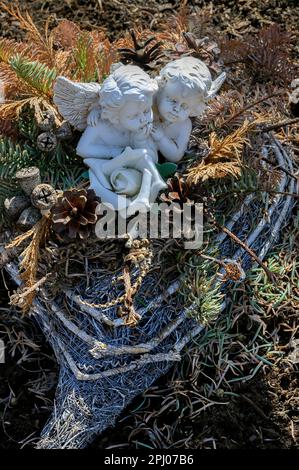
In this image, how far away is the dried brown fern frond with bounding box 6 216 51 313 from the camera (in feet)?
6.13

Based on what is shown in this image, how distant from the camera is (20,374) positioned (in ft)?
6.79

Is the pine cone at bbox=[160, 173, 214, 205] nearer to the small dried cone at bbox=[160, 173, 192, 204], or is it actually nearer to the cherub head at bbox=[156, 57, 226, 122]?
the small dried cone at bbox=[160, 173, 192, 204]

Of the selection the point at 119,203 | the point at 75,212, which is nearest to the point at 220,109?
the point at 119,203

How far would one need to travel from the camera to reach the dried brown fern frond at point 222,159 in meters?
1.93

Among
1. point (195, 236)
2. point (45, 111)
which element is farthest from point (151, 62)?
point (195, 236)

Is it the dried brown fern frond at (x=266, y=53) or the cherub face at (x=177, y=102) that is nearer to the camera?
the cherub face at (x=177, y=102)

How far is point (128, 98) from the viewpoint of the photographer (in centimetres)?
183

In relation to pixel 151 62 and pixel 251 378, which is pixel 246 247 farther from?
pixel 151 62

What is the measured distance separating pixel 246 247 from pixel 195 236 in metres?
0.13

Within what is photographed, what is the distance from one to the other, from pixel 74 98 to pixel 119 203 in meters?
0.27

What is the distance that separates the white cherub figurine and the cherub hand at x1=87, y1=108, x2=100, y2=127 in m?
0.14

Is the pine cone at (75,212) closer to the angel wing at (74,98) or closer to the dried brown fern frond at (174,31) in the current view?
the angel wing at (74,98)

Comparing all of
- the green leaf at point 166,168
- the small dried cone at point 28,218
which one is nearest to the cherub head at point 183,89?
the green leaf at point 166,168

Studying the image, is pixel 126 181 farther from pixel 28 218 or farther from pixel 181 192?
pixel 28 218
